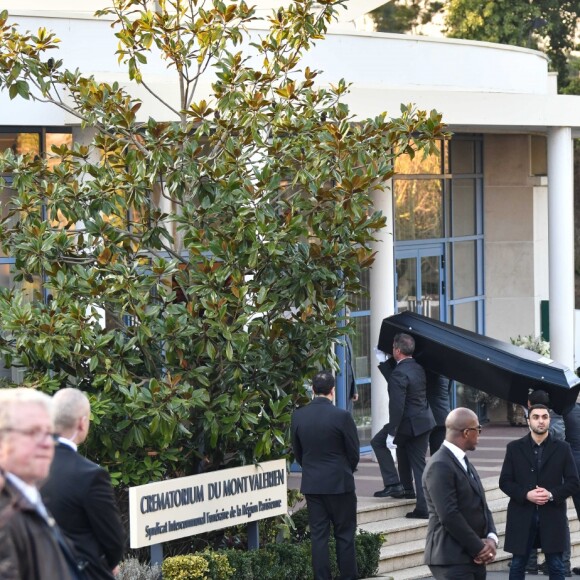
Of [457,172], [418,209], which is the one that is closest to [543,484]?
[418,209]

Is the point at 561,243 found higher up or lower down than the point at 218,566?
higher up

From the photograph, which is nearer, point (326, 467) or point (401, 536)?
point (326, 467)

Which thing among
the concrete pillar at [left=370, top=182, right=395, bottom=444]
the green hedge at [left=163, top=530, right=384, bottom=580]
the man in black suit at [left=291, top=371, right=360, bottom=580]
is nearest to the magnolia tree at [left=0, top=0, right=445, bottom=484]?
the man in black suit at [left=291, top=371, right=360, bottom=580]

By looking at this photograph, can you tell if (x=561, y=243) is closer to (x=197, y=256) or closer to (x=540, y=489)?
(x=540, y=489)

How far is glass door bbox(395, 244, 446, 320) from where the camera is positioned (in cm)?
1739

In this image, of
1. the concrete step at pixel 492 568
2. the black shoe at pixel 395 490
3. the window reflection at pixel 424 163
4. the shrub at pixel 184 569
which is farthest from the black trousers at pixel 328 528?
the window reflection at pixel 424 163

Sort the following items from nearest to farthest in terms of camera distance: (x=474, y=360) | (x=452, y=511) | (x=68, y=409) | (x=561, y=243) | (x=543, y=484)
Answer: (x=68, y=409) → (x=452, y=511) → (x=543, y=484) → (x=474, y=360) → (x=561, y=243)

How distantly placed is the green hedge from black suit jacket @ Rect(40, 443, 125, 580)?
11.5 ft

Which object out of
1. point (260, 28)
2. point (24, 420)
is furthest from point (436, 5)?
point (24, 420)

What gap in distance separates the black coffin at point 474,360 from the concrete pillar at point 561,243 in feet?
10.9

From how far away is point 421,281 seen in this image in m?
17.8

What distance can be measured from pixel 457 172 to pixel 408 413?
7251 mm

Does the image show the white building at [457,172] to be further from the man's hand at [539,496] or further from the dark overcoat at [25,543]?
the dark overcoat at [25,543]

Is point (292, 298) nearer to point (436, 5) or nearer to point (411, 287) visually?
point (411, 287)
